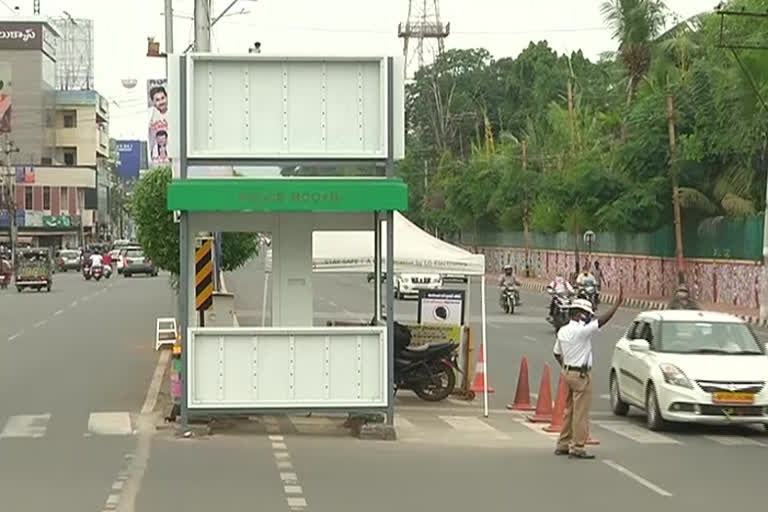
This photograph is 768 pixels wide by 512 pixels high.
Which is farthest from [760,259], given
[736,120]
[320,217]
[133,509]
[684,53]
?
[133,509]

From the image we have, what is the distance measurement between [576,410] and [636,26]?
4611cm

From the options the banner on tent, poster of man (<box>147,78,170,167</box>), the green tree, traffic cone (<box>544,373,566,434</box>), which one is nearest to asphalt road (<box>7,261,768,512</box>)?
traffic cone (<box>544,373,566,434</box>)

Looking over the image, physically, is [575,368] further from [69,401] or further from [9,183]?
[9,183]

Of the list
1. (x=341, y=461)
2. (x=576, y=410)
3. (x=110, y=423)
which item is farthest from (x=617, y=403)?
(x=110, y=423)

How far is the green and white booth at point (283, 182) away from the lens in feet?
52.0

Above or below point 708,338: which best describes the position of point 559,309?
below

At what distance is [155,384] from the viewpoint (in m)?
22.5

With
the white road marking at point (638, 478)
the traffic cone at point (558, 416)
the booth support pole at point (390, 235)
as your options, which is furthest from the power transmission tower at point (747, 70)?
the white road marking at point (638, 478)

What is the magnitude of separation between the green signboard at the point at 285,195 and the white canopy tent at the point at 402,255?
3715mm

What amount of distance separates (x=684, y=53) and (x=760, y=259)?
12.3m

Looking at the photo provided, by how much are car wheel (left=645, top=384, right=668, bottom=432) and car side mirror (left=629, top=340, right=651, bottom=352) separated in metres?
0.48

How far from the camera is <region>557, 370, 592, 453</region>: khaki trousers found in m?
14.4

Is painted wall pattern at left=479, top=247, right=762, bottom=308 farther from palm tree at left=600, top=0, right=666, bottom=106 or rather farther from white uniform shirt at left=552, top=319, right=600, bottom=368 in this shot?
white uniform shirt at left=552, top=319, right=600, bottom=368

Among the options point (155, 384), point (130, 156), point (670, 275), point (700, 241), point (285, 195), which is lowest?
point (155, 384)
